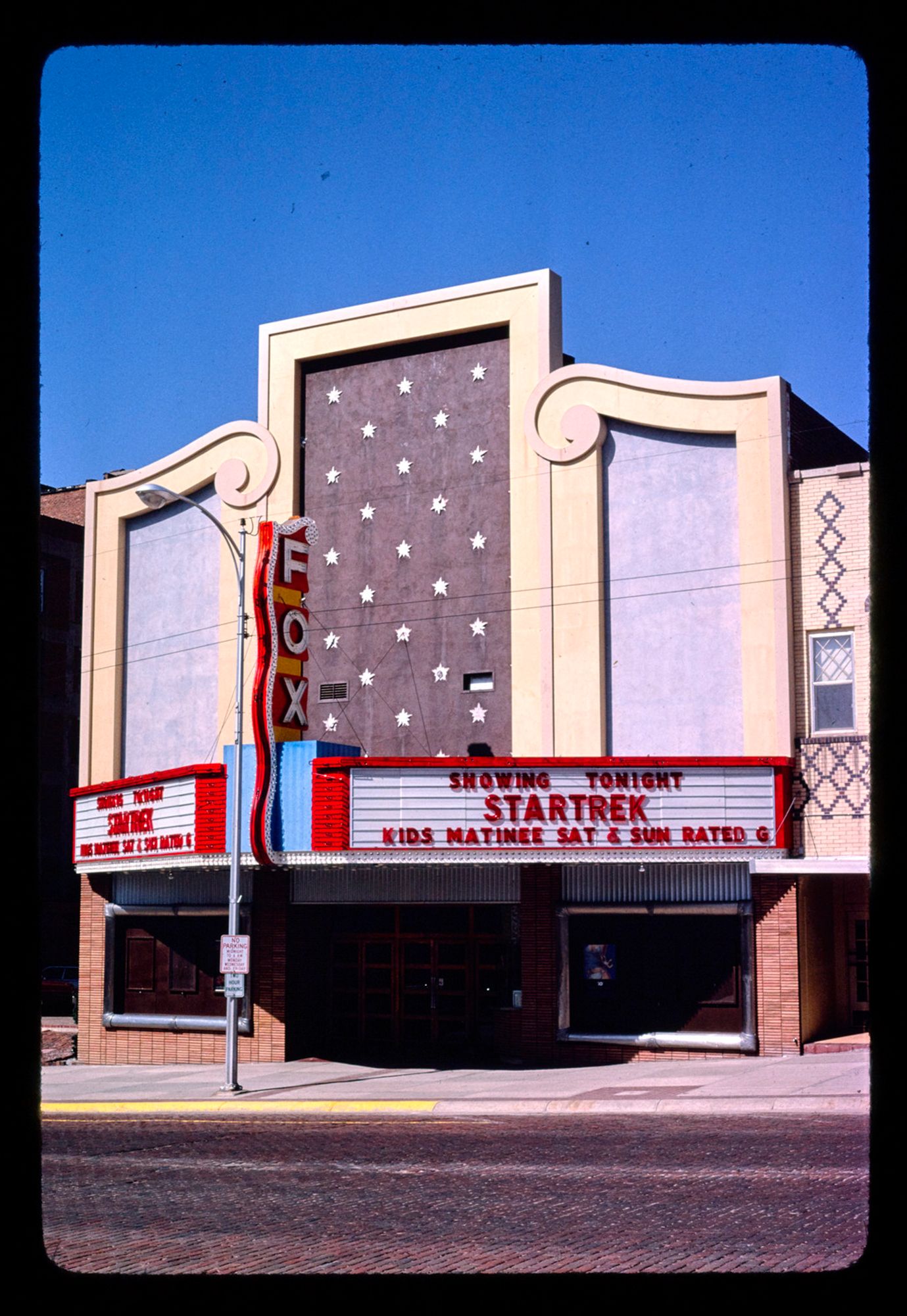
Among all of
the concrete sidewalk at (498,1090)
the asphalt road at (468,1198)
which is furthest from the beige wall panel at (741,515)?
the asphalt road at (468,1198)

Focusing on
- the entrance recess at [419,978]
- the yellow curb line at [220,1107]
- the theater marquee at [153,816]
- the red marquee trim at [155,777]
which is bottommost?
the yellow curb line at [220,1107]

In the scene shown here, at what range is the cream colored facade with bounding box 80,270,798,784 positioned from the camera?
92.1 ft

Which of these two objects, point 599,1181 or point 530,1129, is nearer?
point 599,1181

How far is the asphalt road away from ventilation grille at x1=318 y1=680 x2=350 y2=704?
13.5 metres

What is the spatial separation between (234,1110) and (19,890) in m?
21.5

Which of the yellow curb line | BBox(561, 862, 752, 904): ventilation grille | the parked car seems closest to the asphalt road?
the yellow curb line

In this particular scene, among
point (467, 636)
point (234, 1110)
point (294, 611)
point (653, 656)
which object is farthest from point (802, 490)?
point (234, 1110)

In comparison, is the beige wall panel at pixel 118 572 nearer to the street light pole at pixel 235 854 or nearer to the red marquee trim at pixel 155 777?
the red marquee trim at pixel 155 777

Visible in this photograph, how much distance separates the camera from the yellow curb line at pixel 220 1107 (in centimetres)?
A: 2295

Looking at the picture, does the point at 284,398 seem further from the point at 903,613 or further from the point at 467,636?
the point at 903,613

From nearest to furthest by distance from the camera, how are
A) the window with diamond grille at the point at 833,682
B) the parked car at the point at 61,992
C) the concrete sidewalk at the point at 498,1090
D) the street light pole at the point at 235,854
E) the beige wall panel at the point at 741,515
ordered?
the concrete sidewalk at the point at 498,1090, the street light pole at the point at 235,854, the window with diamond grille at the point at 833,682, the beige wall panel at the point at 741,515, the parked car at the point at 61,992

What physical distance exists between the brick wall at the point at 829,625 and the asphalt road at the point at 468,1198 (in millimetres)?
8660

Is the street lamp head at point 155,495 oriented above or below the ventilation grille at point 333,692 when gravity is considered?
above

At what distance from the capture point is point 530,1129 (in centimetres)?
1927
